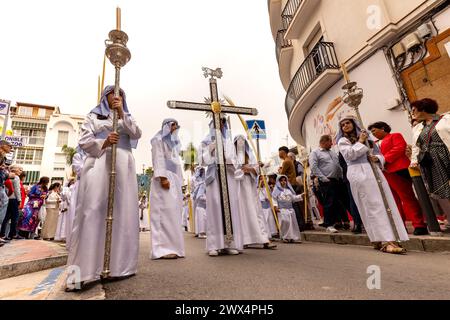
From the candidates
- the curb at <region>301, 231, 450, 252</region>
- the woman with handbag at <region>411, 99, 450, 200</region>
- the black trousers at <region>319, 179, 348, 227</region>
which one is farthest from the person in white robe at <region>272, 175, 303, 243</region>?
the woman with handbag at <region>411, 99, 450, 200</region>

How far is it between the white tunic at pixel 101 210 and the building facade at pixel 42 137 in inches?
1401

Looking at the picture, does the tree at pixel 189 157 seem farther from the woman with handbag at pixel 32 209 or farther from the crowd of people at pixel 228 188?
the woman with handbag at pixel 32 209

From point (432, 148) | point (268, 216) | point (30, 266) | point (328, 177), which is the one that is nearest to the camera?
point (30, 266)

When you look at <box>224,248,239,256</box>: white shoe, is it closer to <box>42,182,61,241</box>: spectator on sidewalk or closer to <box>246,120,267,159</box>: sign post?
<box>246,120,267,159</box>: sign post

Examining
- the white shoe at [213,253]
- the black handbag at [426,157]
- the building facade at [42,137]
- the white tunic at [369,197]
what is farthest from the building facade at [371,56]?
the building facade at [42,137]

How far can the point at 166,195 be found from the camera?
13.1 feet

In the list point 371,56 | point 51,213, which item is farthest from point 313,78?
point 51,213

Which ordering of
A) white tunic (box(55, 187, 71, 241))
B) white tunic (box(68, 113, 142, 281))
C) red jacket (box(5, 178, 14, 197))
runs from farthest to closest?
white tunic (box(55, 187, 71, 241)) < red jacket (box(5, 178, 14, 197)) < white tunic (box(68, 113, 142, 281))

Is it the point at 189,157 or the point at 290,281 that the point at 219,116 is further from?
the point at 189,157

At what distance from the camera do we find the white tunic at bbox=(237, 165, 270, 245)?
434cm

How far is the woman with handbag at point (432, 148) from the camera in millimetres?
3766

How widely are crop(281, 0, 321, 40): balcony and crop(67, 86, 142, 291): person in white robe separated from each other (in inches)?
389

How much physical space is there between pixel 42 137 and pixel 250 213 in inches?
1576
